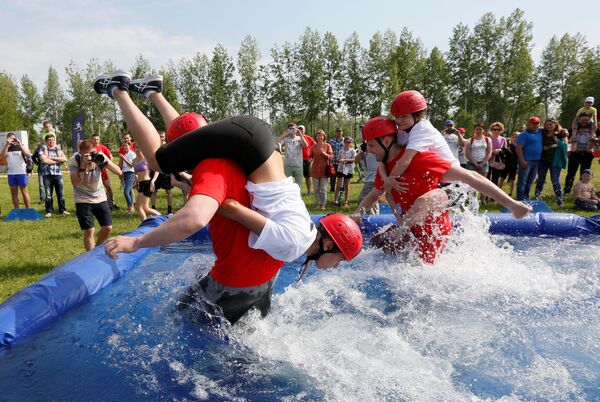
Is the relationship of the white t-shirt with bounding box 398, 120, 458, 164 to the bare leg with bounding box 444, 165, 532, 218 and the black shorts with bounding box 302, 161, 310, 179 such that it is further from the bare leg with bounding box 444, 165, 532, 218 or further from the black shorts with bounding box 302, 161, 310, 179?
the black shorts with bounding box 302, 161, 310, 179

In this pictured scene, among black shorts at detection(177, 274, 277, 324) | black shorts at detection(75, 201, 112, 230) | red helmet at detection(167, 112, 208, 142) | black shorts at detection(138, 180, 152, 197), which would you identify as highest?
red helmet at detection(167, 112, 208, 142)

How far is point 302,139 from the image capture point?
10.5m

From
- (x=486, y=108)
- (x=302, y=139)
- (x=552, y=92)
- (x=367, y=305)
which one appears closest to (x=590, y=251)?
(x=367, y=305)

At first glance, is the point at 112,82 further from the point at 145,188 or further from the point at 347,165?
the point at 347,165

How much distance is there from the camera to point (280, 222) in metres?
2.39

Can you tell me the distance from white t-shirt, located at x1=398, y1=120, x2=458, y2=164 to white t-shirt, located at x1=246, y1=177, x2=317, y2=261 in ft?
6.42

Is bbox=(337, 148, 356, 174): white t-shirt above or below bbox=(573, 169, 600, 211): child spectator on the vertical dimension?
above

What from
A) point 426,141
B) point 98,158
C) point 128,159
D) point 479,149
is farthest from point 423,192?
point 128,159

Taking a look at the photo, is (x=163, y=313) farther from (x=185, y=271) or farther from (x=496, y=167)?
(x=496, y=167)

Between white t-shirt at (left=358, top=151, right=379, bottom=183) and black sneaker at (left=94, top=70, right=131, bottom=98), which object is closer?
Result: black sneaker at (left=94, top=70, right=131, bottom=98)

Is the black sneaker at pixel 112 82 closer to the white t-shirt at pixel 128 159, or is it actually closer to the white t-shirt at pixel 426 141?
the white t-shirt at pixel 426 141

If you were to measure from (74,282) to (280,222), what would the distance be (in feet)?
8.27

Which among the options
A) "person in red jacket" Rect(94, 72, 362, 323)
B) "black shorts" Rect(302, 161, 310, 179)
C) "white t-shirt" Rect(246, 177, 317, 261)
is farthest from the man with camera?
"white t-shirt" Rect(246, 177, 317, 261)

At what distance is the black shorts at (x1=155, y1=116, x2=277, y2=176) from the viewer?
2.21 metres
